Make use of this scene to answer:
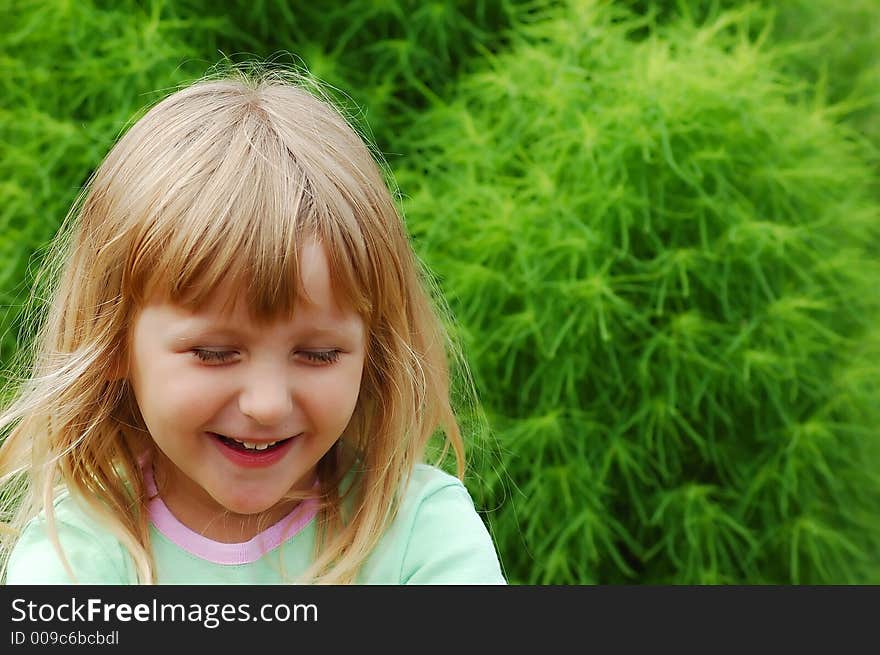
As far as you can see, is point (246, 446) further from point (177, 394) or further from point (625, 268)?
point (625, 268)

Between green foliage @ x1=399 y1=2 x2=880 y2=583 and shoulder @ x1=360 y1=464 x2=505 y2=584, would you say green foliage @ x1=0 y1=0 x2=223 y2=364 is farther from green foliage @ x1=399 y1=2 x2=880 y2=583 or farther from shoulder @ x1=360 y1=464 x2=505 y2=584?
shoulder @ x1=360 y1=464 x2=505 y2=584

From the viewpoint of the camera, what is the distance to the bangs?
0.81 meters

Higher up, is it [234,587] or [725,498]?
[725,498]

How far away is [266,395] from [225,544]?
0.22 meters

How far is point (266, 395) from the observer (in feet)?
2.65

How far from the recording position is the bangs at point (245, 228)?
32.0 inches

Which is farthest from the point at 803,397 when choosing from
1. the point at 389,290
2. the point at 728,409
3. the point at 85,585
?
the point at 85,585

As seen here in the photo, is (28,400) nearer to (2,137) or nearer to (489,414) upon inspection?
(489,414)

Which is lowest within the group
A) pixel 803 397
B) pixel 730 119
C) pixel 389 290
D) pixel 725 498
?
pixel 389 290

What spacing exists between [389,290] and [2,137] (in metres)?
1.27

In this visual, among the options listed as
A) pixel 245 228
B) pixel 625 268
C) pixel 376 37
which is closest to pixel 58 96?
pixel 376 37

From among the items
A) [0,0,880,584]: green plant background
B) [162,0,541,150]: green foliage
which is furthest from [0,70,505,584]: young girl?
[162,0,541,150]: green foliage

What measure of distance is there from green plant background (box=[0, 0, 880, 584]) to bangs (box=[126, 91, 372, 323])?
0.80 metres

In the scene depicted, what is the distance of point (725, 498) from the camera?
1.82m
